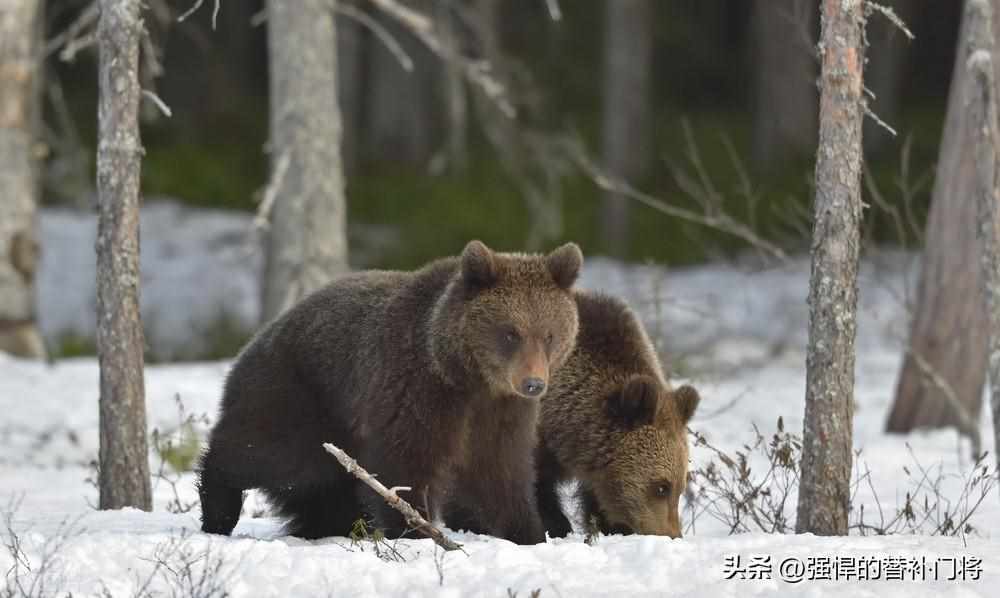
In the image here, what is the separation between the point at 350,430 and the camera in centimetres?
694

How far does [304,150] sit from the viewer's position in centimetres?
1122

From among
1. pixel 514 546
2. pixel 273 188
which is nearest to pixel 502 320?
pixel 514 546

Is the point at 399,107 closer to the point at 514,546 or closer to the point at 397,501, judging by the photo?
the point at 397,501

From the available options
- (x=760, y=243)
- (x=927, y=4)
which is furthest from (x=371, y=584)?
(x=927, y=4)

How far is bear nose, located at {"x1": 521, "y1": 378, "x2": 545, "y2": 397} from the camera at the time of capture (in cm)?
642

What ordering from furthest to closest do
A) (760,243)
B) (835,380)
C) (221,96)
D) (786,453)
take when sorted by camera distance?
1. (221,96)
2. (760,243)
3. (786,453)
4. (835,380)

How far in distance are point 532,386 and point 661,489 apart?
132 cm

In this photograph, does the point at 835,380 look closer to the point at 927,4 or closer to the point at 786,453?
the point at 786,453

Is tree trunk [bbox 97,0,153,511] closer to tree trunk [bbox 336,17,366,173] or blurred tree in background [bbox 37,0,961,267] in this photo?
blurred tree in background [bbox 37,0,961,267]

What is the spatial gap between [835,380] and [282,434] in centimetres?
258

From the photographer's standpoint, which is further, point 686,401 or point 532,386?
point 686,401

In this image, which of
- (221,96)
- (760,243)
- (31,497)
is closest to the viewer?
(31,497)

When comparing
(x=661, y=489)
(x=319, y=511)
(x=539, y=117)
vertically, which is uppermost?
(x=539, y=117)

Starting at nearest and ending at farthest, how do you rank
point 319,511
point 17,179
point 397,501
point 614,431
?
1. point 397,501
2. point 319,511
3. point 614,431
4. point 17,179
